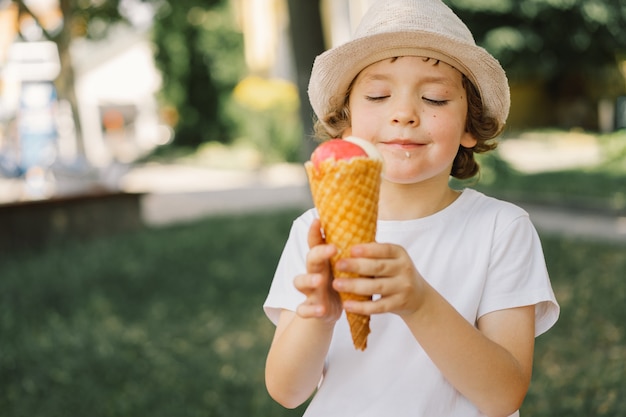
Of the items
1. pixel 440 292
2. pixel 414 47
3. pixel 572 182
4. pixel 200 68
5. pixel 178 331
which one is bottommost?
pixel 572 182

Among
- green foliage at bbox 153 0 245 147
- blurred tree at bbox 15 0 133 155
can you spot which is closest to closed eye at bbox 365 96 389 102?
blurred tree at bbox 15 0 133 155

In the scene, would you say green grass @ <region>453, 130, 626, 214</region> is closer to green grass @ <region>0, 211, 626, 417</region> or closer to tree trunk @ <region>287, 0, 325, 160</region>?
green grass @ <region>0, 211, 626, 417</region>

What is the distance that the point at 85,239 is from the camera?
9000mm

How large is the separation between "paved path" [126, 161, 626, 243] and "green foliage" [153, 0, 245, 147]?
11.2ft

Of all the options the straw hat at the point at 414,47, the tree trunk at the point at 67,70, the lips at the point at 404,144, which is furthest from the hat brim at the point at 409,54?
the tree trunk at the point at 67,70

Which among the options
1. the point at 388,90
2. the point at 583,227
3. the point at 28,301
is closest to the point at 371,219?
the point at 388,90

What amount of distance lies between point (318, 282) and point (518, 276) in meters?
0.57

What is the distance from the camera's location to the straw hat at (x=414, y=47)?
1.74 meters

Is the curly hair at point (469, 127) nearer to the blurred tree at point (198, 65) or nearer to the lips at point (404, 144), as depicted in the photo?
the lips at point (404, 144)

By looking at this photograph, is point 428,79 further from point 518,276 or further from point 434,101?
point 518,276

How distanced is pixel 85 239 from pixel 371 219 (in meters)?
7.97

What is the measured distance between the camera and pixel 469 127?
77.0 inches

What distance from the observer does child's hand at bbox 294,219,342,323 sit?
1401mm

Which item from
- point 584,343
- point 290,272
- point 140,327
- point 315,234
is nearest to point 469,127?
point 290,272
